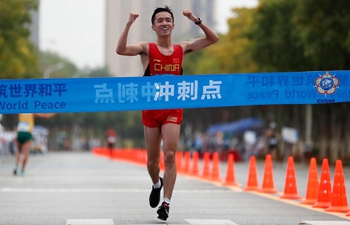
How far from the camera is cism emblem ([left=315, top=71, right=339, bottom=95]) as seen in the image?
12.4m

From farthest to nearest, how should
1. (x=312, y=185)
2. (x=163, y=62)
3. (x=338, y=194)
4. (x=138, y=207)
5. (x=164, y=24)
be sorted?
(x=312, y=185) < (x=138, y=207) < (x=338, y=194) < (x=163, y=62) < (x=164, y=24)

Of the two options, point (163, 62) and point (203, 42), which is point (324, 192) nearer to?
point (203, 42)

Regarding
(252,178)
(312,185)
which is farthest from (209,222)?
(252,178)

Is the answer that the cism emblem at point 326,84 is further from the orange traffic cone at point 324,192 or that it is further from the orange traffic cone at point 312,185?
the orange traffic cone at point 312,185

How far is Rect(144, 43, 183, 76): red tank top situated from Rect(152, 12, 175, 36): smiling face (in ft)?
0.60

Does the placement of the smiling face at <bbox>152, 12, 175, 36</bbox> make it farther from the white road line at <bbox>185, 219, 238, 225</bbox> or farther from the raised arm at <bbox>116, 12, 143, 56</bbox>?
the white road line at <bbox>185, 219, 238, 225</bbox>

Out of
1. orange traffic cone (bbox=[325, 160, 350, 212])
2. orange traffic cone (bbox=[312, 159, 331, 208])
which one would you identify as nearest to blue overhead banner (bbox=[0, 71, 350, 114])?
orange traffic cone (bbox=[325, 160, 350, 212])

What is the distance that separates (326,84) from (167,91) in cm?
186

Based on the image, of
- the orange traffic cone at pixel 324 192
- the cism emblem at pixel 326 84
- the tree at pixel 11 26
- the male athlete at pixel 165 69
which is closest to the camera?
the male athlete at pixel 165 69

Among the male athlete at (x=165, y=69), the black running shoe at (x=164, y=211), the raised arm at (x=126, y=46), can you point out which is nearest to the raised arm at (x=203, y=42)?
the male athlete at (x=165, y=69)

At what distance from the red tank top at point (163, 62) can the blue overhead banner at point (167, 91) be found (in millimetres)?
102

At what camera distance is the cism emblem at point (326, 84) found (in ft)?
40.7

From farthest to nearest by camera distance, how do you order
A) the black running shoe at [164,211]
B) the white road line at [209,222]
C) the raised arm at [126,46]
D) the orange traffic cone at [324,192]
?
the orange traffic cone at [324,192] → the white road line at [209,222] → the black running shoe at [164,211] → the raised arm at [126,46]

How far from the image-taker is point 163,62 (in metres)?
12.0
